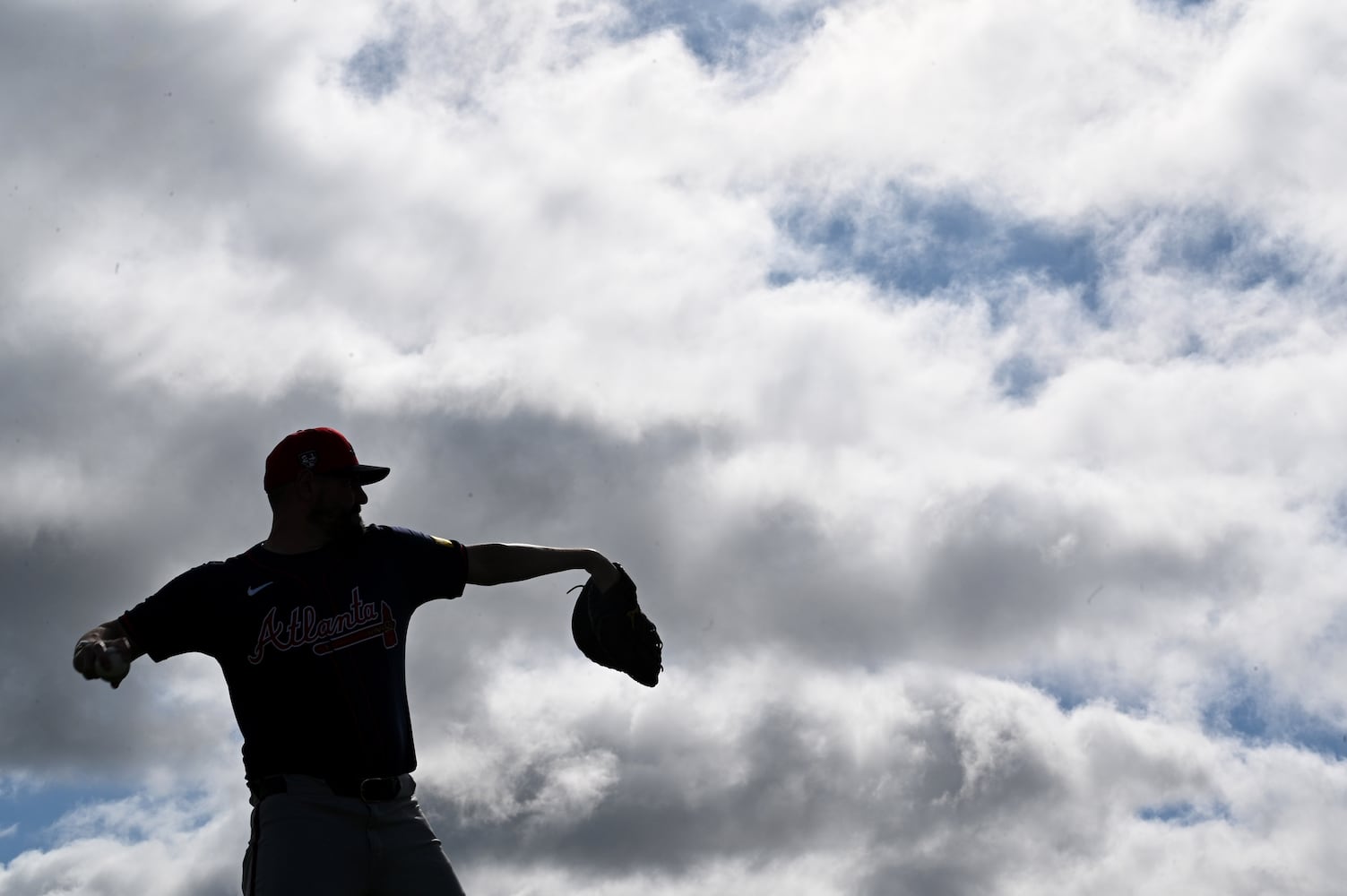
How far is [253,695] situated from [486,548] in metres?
1.61

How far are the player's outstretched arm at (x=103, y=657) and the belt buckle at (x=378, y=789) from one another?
1.34 meters

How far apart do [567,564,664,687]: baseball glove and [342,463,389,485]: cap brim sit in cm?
174

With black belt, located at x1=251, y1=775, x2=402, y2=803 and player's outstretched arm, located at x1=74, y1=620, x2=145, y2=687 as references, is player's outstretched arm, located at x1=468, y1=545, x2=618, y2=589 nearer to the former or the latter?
black belt, located at x1=251, y1=775, x2=402, y2=803

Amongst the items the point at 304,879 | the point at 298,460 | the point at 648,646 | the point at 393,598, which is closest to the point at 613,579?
the point at 648,646

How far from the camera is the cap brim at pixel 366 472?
808cm

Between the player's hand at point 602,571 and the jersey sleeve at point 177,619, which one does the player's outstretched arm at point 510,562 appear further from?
the jersey sleeve at point 177,619

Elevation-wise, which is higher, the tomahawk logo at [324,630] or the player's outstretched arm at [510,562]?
the player's outstretched arm at [510,562]

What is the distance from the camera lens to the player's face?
805 centimetres

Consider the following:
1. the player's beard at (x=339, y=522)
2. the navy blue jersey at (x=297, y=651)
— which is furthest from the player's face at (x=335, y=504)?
the navy blue jersey at (x=297, y=651)

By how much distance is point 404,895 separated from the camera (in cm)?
741

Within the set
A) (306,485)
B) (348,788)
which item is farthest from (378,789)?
(306,485)

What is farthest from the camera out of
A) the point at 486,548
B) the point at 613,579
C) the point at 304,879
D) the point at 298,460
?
the point at 613,579

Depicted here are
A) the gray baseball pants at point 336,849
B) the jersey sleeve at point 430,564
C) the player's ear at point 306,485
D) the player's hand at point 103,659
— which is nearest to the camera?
the player's hand at point 103,659

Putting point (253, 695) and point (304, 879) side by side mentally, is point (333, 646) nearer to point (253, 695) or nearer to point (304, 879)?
point (253, 695)
